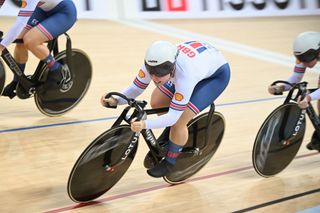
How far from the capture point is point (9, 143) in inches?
176

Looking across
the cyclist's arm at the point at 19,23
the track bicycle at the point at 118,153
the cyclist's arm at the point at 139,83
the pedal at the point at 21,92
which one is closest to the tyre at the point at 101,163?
the track bicycle at the point at 118,153

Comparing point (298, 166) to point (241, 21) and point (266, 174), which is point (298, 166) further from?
point (241, 21)

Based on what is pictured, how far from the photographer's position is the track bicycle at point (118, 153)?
10.5ft

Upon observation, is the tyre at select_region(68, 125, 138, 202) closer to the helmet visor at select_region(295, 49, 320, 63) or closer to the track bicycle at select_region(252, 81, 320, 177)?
the track bicycle at select_region(252, 81, 320, 177)

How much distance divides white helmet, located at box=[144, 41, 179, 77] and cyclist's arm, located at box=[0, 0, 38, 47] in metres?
1.57

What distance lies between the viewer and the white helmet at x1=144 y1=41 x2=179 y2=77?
10.2 ft

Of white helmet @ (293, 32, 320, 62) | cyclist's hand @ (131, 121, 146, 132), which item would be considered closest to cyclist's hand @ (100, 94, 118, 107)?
cyclist's hand @ (131, 121, 146, 132)

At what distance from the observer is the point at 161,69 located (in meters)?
3.13

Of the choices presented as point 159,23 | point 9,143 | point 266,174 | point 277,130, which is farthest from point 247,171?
point 159,23

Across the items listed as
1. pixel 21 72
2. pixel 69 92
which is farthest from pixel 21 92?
pixel 69 92

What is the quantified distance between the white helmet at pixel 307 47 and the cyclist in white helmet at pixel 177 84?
0.56 metres

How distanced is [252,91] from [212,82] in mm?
3460

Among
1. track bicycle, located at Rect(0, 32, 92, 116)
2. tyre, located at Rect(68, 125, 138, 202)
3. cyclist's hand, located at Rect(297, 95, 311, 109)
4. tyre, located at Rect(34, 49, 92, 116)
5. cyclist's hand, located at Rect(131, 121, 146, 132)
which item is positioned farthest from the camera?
tyre, located at Rect(34, 49, 92, 116)

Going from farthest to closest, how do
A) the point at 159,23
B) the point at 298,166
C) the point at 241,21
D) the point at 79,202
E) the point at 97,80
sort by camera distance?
1. the point at 241,21
2. the point at 159,23
3. the point at 97,80
4. the point at 298,166
5. the point at 79,202
